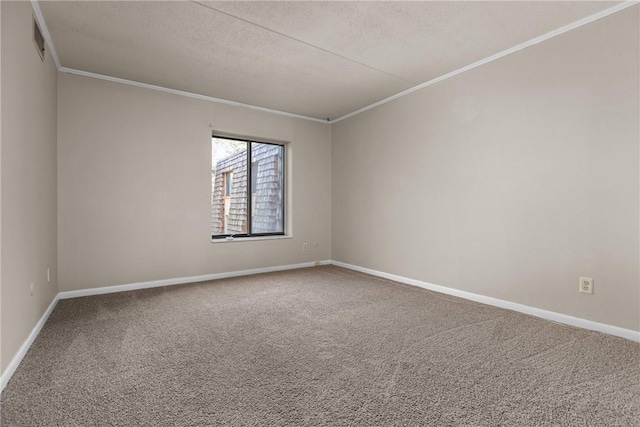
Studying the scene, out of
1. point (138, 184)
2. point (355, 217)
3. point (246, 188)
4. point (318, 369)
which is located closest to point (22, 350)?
point (318, 369)

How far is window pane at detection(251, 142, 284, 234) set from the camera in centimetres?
491

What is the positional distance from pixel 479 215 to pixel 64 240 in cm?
427

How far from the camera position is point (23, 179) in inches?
83.7

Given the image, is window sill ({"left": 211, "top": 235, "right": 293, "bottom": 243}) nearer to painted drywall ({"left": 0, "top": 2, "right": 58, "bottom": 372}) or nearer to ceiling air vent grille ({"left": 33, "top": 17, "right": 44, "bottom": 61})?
painted drywall ({"left": 0, "top": 2, "right": 58, "bottom": 372})

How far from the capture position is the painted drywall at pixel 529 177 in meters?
2.41

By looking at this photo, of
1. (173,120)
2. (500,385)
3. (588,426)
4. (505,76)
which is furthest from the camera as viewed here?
(173,120)

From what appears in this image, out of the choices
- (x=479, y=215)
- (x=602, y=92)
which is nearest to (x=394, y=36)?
(x=602, y=92)

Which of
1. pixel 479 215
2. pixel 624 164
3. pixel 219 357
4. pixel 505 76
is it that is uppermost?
pixel 505 76

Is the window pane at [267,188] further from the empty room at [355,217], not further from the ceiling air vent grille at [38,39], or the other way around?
the ceiling air vent grille at [38,39]

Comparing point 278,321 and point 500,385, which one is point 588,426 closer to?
point 500,385

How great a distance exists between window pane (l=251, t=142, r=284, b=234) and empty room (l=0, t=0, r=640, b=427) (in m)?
0.10

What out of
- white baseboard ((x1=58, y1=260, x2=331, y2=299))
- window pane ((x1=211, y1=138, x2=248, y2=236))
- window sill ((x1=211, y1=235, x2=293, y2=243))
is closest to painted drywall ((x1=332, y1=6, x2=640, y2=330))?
window sill ((x1=211, y1=235, x2=293, y2=243))

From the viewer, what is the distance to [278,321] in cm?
274

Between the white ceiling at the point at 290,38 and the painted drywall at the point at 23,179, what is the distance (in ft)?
1.57
